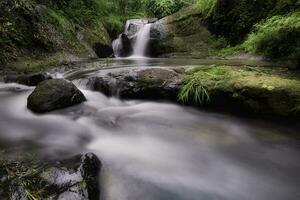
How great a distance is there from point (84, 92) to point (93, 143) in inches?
71.3

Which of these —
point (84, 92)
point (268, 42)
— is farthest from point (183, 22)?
point (84, 92)

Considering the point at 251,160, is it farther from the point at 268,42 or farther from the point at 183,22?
the point at 183,22

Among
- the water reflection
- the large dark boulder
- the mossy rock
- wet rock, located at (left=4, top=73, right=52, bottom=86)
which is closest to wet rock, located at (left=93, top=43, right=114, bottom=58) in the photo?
the mossy rock

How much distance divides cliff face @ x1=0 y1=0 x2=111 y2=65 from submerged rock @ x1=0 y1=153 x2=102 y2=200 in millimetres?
4674

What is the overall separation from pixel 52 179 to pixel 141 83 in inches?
109

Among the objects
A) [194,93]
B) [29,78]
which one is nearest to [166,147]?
[194,93]

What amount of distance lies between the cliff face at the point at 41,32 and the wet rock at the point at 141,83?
2973 millimetres

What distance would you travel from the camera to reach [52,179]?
242cm

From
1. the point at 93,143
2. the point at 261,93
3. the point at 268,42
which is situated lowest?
the point at 93,143

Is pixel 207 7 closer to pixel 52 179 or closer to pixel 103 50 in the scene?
pixel 103 50

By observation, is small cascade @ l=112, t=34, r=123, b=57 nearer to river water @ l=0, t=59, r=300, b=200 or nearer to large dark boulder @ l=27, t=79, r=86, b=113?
river water @ l=0, t=59, r=300, b=200

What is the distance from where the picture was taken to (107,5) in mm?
13609

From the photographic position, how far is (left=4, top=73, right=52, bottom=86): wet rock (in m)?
5.53

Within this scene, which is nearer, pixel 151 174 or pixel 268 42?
pixel 151 174
